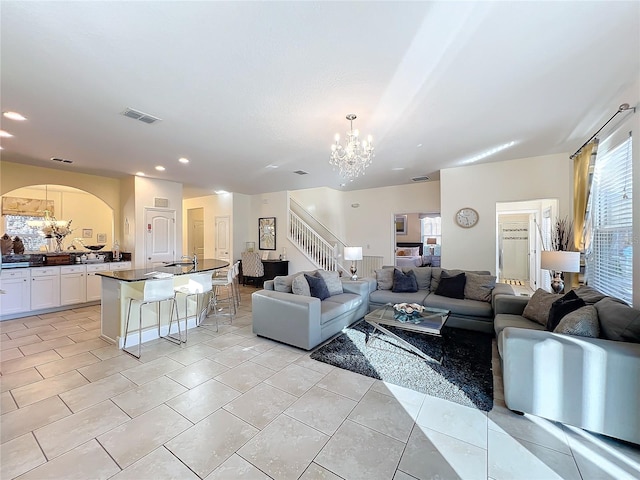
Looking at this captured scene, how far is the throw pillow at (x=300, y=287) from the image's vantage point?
149 inches

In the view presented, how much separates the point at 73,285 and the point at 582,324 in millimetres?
7501

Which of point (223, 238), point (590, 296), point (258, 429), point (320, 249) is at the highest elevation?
point (223, 238)

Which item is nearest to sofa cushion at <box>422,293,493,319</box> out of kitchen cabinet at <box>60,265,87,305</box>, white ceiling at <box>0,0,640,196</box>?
white ceiling at <box>0,0,640,196</box>

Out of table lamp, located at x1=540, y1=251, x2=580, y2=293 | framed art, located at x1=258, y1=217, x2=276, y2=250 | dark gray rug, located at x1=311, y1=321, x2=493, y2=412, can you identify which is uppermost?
framed art, located at x1=258, y1=217, x2=276, y2=250

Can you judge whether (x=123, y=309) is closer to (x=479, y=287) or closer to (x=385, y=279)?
(x=385, y=279)

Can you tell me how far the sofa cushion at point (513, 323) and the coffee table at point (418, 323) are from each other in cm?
A: 56

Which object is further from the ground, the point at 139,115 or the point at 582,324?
the point at 139,115

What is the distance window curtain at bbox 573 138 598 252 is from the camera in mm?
3565

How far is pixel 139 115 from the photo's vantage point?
303 centimetres

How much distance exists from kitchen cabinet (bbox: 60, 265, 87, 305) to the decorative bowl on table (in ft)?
19.5

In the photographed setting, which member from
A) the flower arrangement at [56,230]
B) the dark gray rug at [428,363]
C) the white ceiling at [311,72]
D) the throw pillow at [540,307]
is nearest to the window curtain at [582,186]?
the white ceiling at [311,72]

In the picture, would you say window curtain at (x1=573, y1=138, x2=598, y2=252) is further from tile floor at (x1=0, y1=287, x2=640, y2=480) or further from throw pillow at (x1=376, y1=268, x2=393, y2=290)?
throw pillow at (x1=376, y1=268, x2=393, y2=290)

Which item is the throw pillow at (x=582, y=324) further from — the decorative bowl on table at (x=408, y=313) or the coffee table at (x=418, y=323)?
the decorative bowl on table at (x=408, y=313)

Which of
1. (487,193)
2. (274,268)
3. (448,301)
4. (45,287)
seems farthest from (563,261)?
(45,287)
